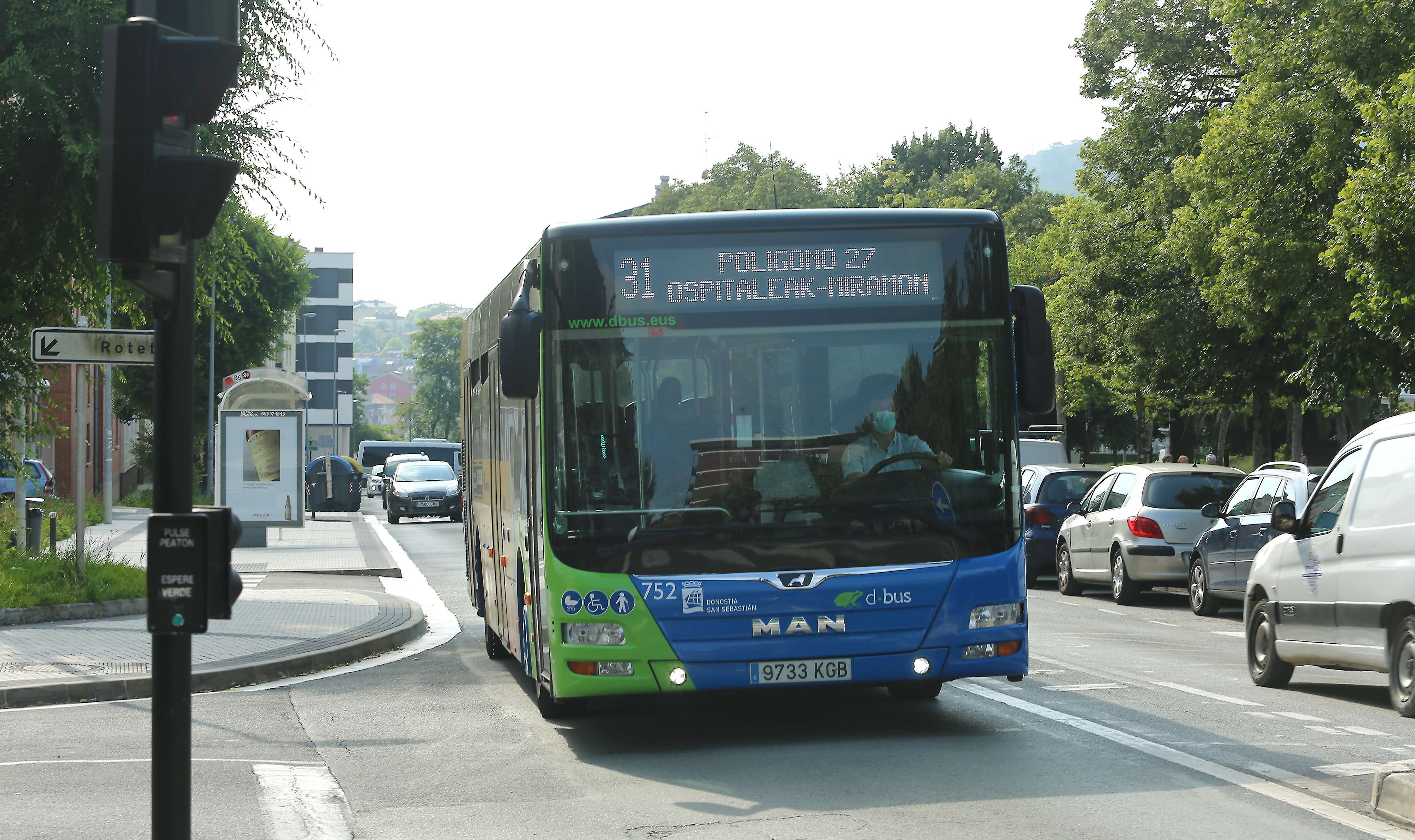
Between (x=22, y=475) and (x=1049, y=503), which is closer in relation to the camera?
(x=22, y=475)

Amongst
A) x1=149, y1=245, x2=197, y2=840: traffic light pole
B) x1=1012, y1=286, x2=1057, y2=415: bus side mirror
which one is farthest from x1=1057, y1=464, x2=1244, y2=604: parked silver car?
x1=149, y1=245, x2=197, y2=840: traffic light pole

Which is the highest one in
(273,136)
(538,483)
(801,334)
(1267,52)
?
(1267,52)

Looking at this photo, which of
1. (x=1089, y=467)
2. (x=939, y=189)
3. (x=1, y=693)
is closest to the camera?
(x=1, y=693)

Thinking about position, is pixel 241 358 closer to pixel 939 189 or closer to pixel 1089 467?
pixel 939 189

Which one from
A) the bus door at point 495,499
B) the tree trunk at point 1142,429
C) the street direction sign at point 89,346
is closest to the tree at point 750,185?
the tree trunk at point 1142,429

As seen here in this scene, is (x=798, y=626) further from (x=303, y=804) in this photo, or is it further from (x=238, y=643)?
(x=238, y=643)

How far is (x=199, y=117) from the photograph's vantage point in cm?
530

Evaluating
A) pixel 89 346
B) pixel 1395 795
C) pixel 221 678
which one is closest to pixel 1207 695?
pixel 1395 795

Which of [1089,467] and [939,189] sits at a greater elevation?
[939,189]

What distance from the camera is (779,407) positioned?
8508 millimetres

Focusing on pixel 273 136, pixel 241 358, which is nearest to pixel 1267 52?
pixel 273 136

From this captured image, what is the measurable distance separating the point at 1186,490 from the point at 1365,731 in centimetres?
1048

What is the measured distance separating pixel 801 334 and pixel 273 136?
10.5 meters

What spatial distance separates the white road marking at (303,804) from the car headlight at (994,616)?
334 cm
